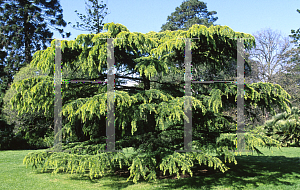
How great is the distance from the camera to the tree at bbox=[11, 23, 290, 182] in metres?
4.82

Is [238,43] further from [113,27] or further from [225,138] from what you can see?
[113,27]

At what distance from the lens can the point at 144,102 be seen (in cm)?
507

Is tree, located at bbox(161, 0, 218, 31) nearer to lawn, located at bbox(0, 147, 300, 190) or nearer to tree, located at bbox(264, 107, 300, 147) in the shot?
tree, located at bbox(264, 107, 300, 147)

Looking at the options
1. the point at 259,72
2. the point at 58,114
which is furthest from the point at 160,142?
the point at 259,72

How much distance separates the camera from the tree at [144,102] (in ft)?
15.8

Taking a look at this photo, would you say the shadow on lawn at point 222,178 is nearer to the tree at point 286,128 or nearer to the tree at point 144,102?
the tree at point 144,102

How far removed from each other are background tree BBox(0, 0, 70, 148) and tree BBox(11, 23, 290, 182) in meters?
16.2

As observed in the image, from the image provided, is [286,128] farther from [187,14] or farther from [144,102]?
[187,14]

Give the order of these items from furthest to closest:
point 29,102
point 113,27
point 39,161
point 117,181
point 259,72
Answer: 1. point 259,72
2. point 117,181
3. point 39,161
4. point 113,27
5. point 29,102

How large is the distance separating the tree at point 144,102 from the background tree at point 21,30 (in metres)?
16.2

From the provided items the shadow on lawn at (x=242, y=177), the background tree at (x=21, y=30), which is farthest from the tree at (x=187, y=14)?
the shadow on lawn at (x=242, y=177)

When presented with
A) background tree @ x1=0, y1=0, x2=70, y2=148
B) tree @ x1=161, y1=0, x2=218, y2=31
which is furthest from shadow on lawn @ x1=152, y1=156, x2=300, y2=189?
tree @ x1=161, y1=0, x2=218, y2=31

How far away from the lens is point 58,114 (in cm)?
519

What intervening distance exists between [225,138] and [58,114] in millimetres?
3690
